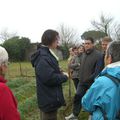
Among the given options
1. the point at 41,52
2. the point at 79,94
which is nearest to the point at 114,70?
the point at 41,52

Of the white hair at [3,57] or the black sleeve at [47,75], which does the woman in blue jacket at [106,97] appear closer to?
the white hair at [3,57]

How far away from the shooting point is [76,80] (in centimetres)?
973

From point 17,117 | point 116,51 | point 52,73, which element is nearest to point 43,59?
point 52,73

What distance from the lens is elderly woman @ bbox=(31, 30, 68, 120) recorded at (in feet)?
17.4

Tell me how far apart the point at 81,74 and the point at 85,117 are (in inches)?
49.3

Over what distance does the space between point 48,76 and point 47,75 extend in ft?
0.07

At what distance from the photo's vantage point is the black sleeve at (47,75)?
17.3 ft

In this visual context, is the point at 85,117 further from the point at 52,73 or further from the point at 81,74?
the point at 52,73

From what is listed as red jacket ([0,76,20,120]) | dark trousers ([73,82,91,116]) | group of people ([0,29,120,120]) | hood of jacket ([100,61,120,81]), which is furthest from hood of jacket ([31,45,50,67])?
dark trousers ([73,82,91,116])

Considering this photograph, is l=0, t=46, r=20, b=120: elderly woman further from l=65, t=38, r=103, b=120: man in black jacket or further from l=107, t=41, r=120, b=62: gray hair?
l=65, t=38, r=103, b=120: man in black jacket

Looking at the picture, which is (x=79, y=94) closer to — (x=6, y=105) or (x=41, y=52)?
(x=41, y=52)

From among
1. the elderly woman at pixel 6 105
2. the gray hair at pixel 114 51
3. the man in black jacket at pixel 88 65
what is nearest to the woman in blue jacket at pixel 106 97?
the gray hair at pixel 114 51

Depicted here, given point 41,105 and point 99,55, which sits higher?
point 99,55

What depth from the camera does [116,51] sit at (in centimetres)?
382
